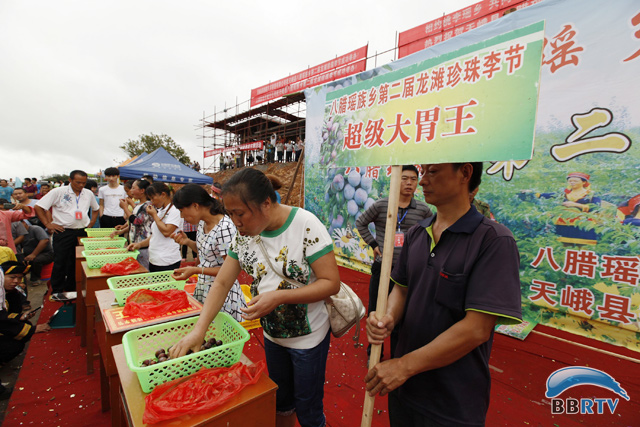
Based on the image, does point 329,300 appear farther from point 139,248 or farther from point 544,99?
point 544,99

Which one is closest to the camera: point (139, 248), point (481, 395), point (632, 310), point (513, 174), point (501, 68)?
point (501, 68)

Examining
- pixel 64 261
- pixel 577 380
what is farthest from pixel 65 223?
pixel 577 380

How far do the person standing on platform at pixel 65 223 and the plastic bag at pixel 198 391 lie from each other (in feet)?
13.4

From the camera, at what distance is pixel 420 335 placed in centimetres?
110

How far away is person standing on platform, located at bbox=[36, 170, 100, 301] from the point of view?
4098mm

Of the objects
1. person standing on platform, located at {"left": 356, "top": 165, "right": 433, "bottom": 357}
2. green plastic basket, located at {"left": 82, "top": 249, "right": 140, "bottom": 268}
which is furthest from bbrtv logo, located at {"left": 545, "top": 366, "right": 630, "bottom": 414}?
green plastic basket, located at {"left": 82, "top": 249, "right": 140, "bottom": 268}

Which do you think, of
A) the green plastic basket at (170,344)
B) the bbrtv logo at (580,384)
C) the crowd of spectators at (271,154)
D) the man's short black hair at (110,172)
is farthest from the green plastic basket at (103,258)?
the crowd of spectators at (271,154)

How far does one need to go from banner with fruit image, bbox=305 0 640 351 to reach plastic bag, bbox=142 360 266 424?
2.29m

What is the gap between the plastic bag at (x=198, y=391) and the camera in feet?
3.30

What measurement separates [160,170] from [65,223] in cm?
549

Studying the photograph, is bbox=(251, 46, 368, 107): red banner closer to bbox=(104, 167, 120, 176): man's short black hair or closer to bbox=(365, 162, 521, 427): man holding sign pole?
bbox=(104, 167, 120, 176): man's short black hair

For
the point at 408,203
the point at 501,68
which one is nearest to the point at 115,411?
the point at 501,68

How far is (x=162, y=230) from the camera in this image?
2850 millimetres

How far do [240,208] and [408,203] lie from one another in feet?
6.43
